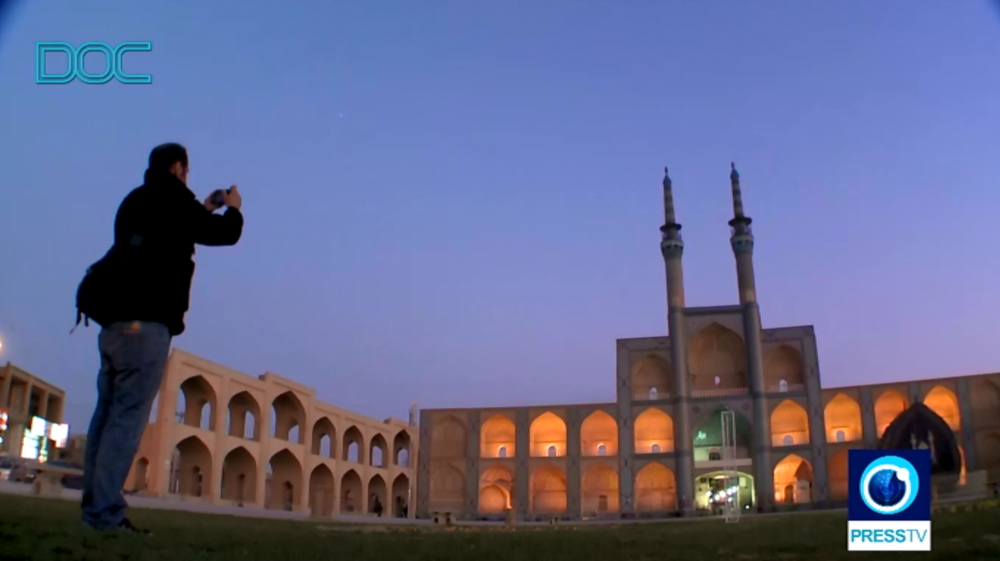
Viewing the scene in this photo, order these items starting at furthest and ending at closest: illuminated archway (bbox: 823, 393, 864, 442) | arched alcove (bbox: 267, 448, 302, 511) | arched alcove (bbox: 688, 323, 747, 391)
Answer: arched alcove (bbox: 688, 323, 747, 391)
illuminated archway (bbox: 823, 393, 864, 442)
arched alcove (bbox: 267, 448, 302, 511)

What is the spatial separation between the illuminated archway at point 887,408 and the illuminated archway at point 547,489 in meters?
14.4

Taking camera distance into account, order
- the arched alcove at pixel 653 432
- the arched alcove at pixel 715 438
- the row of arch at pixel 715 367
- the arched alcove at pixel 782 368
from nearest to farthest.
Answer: the arched alcove at pixel 715 438 → the arched alcove at pixel 782 368 → the row of arch at pixel 715 367 → the arched alcove at pixel 653 432

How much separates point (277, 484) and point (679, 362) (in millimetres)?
17949

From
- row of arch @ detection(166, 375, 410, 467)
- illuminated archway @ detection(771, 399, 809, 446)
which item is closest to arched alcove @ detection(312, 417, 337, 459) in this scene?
row of arch @ detection(166, 375, 410, 467)

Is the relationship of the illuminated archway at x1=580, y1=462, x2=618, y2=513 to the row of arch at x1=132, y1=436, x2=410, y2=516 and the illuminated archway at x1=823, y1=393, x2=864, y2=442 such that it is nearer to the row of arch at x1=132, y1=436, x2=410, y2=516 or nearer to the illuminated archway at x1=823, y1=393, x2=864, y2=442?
the row of arch at x1=132, y1=436, x2=410, y2=516

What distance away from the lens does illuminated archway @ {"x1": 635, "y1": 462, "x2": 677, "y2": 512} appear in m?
38.3

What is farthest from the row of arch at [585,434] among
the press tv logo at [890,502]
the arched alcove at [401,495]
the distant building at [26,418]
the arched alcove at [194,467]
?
the press tv logo at [890,502]

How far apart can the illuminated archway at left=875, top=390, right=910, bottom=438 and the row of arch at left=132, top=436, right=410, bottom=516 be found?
21840mm

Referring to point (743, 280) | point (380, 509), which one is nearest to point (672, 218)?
point (743, 280)

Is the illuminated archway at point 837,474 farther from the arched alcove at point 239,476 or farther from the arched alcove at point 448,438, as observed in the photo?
the arched alcove at point 239,476

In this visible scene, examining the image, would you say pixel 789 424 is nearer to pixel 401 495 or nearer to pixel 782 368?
pixel 782 368

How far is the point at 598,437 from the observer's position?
136ft

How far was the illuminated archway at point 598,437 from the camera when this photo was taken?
4125cm

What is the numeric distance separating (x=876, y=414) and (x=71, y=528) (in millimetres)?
37980
